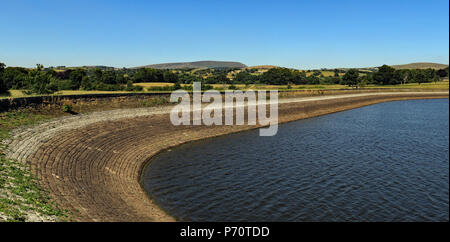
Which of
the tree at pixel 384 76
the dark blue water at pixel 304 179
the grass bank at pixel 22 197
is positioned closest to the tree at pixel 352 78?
the tree at pixel 384 76

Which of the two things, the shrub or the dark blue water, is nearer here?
the dark blue water

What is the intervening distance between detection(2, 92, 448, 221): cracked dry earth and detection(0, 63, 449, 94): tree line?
12253 millimetres

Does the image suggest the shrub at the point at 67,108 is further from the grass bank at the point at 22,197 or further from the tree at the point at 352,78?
the tree at the point at 352,78

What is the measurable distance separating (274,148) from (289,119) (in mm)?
20468

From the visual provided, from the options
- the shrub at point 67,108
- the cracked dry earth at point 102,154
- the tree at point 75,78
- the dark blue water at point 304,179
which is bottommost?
the dark blue water at point 304,179

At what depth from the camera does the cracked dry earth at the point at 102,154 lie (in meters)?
13.2

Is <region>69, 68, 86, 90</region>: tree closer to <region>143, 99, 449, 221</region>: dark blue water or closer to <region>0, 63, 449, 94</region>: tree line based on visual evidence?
<region>0, 63, 449, 94</region>: tree line

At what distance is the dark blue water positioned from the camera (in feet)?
48.9

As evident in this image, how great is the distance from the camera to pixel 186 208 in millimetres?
15219

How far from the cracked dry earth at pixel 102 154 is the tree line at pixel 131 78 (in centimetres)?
1225

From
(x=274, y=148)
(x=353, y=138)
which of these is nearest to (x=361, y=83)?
(x=353, y=138)

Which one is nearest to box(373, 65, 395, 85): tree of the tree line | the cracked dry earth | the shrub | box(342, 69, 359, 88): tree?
the tree line

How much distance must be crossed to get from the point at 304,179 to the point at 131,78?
7095 centimetres
